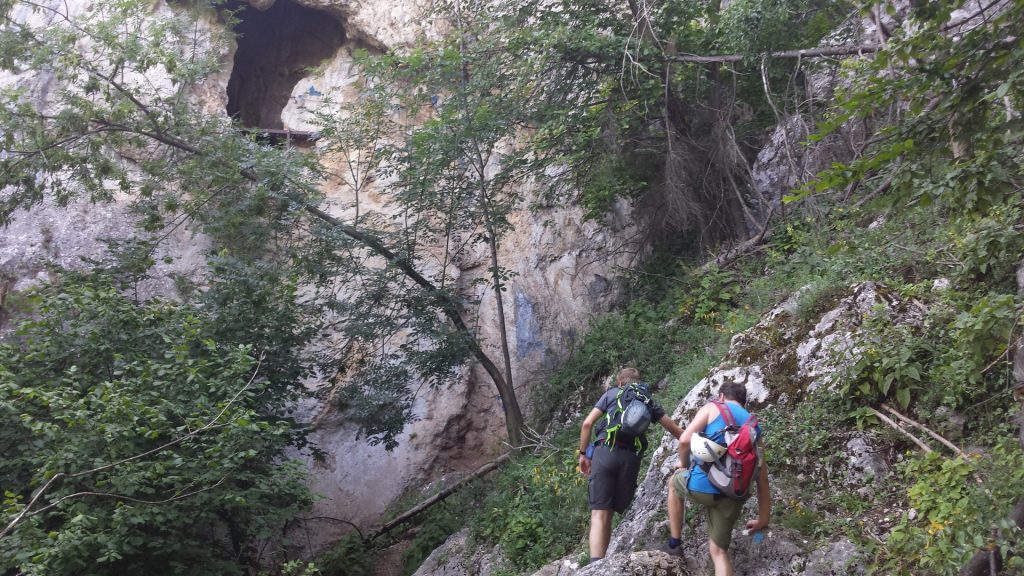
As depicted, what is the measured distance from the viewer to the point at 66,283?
328 inches

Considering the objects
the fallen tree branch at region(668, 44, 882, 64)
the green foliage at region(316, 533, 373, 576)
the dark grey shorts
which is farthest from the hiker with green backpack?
the green foliage at region(316, 533, 373, 576)

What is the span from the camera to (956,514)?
159 inches

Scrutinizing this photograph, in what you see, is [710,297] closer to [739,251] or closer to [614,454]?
[739,251]

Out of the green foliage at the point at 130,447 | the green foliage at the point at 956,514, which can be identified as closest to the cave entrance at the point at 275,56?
the green foliage at the point at 130,447

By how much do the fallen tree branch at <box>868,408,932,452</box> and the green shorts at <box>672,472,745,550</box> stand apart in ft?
4.58

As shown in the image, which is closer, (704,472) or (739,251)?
(704,472)

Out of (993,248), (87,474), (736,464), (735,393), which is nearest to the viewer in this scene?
(736,464)

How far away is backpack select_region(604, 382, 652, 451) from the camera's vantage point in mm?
4953

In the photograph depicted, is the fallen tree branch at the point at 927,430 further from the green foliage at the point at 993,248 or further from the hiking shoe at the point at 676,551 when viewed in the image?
the hiking shoe at the point at 676,551

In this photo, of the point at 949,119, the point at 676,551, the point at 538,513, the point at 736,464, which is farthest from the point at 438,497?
the point at 949,119

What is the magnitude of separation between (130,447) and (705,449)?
4853 millimetres

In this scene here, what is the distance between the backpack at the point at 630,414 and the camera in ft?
16.3

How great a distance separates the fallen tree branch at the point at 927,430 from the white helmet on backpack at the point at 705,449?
1.49 metres

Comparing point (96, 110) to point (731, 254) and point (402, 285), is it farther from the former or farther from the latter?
point (731, 254)
